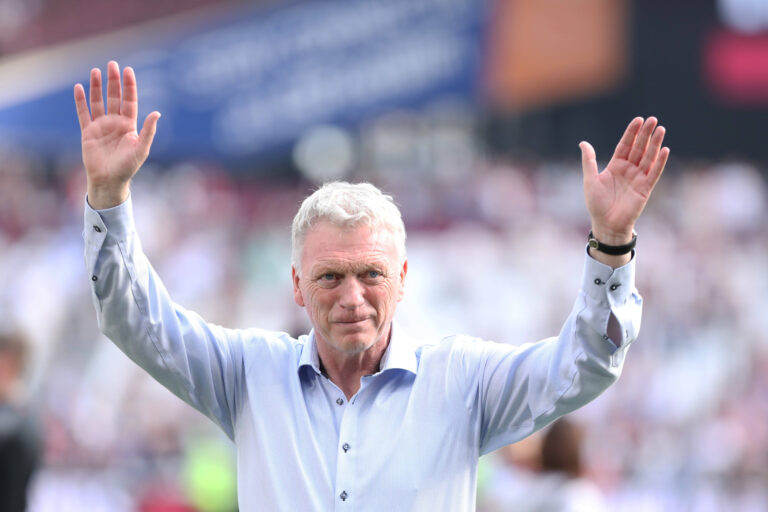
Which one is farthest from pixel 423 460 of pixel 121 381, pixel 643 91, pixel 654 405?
pixel 643 91

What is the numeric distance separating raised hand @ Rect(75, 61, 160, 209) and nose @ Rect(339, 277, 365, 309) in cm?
50

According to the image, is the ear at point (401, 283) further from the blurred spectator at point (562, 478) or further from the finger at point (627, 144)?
the blurred spectator at point (562, 478)

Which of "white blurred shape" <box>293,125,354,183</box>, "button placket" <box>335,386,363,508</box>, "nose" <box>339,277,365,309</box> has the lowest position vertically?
"button placket" <box>335,386,363,508</box>

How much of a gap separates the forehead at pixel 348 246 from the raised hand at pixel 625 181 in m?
0.45

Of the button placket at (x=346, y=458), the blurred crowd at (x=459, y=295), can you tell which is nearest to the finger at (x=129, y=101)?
the button placket at (x=346, y=458)

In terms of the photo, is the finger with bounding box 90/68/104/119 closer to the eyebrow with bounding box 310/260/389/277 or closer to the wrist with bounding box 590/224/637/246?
the eyebrow with bounding box 310/260/389/277

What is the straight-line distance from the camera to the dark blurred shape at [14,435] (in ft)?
14.0

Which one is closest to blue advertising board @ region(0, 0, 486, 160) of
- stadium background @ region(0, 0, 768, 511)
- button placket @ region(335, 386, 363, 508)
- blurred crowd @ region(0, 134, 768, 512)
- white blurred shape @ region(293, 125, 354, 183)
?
stadium background @ region(0, 0, 768, 511)

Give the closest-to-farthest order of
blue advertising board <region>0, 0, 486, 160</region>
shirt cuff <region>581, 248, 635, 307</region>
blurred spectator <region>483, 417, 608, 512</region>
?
shirt cuff <region>581, 248, 635, 307</region>, blurred spectator <region>483, 417, 608, 512</region>, blue advertising board <region>0, 0, 486, 160</region>

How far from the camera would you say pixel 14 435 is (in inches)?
170

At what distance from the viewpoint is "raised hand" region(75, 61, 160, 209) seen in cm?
241

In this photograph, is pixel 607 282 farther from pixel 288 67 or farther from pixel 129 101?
pixel 288 67

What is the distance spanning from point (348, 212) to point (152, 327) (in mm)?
487

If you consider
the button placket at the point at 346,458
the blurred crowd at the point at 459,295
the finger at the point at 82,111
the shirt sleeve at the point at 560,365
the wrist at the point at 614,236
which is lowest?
the button placket at the point at 346,458
